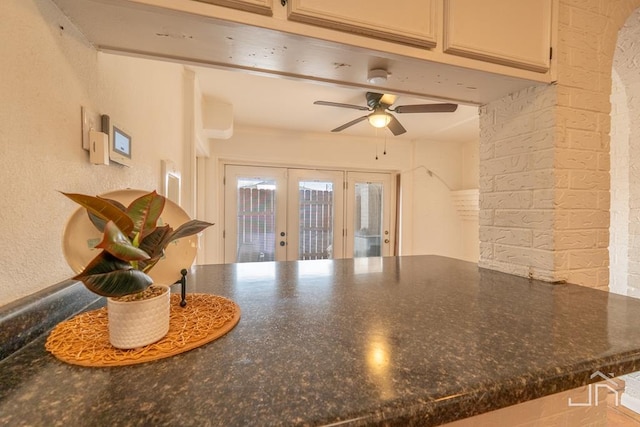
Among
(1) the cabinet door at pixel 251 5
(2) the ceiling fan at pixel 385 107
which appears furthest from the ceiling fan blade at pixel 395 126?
(1) the cabinet door at pixel 251 5

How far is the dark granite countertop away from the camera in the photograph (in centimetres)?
37

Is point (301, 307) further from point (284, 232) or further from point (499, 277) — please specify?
point (284, 232)

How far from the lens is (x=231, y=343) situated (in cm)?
54

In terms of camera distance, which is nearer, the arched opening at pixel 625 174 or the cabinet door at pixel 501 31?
the cabinet door at pixel 501 31

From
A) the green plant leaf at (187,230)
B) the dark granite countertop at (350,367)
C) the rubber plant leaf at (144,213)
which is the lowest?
the dark granite countertop at (350,367)

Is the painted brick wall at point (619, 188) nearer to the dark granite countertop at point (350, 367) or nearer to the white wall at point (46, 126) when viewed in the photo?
the dark granite countertop at point (350, 367)

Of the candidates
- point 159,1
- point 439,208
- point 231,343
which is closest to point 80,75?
point 159,1

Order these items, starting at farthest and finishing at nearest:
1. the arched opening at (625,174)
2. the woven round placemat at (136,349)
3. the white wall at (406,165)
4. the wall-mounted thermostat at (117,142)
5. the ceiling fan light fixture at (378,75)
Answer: the white wall at (406,165)
the arched opening at (625,174)
the ceiling fan light fixture at (378,75)
the wall-mounted thermostat at (117,142)
the woven round placemat at (136,349)

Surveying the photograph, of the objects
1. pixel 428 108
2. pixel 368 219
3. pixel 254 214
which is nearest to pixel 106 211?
pixel 428 108

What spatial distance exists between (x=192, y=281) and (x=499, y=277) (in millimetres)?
1141

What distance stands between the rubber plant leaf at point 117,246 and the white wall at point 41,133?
0.28m

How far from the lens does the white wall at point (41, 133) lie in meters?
0.51

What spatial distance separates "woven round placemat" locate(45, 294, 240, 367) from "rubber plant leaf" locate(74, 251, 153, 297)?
0.13 m

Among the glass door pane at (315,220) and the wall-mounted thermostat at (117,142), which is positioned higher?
the wall-mounted thermostat at (117,142)
